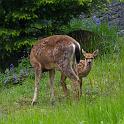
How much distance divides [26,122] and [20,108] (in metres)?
3.53

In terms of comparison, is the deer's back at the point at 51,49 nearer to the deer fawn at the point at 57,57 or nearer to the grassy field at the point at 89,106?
the deer fawn at the point at 57,57

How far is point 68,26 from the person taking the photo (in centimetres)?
1677

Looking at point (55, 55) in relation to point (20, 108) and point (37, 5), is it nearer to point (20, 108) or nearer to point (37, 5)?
point (20, 108)

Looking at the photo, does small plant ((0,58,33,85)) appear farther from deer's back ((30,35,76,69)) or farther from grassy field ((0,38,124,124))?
deer's back ((30,35,76,69))

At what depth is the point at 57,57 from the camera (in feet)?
38.5

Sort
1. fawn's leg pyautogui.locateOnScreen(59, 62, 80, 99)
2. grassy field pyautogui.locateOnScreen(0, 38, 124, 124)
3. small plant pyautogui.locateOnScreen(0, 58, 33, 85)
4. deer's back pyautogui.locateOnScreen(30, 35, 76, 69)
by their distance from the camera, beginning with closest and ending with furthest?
grassy field pyautogui.locateOnScreen(0, 38, 124, 124), fawn's leg pyautogui.locateOnScreen(59, 62, 80, 99), deer's back pyautogui.locateOnScreen(30, 35, 76, 69), small plant pyautogui.locateOnScreen(0, 58, 33, 85)

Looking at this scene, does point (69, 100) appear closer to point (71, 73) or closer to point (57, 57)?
point (71, 73)

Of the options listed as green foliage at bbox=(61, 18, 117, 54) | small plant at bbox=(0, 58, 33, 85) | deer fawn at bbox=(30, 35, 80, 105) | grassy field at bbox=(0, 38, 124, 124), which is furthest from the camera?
green foliage at bbox=(61, 18, 117, 54)

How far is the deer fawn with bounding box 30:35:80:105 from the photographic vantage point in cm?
1157

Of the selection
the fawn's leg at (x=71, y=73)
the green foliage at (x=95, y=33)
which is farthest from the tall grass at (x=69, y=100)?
the fawn's leg at (x=71, y=73)

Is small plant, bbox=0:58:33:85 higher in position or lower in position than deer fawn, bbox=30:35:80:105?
lower

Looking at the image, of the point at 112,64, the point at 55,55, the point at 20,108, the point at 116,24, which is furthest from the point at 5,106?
the point at 116,24

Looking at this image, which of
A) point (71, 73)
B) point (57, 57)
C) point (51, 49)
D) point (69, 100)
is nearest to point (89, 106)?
point (69, 100)

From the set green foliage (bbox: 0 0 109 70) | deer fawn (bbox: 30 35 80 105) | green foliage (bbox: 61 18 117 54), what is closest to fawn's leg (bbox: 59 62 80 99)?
deer fawn (bbox: 30 35 80 105)
